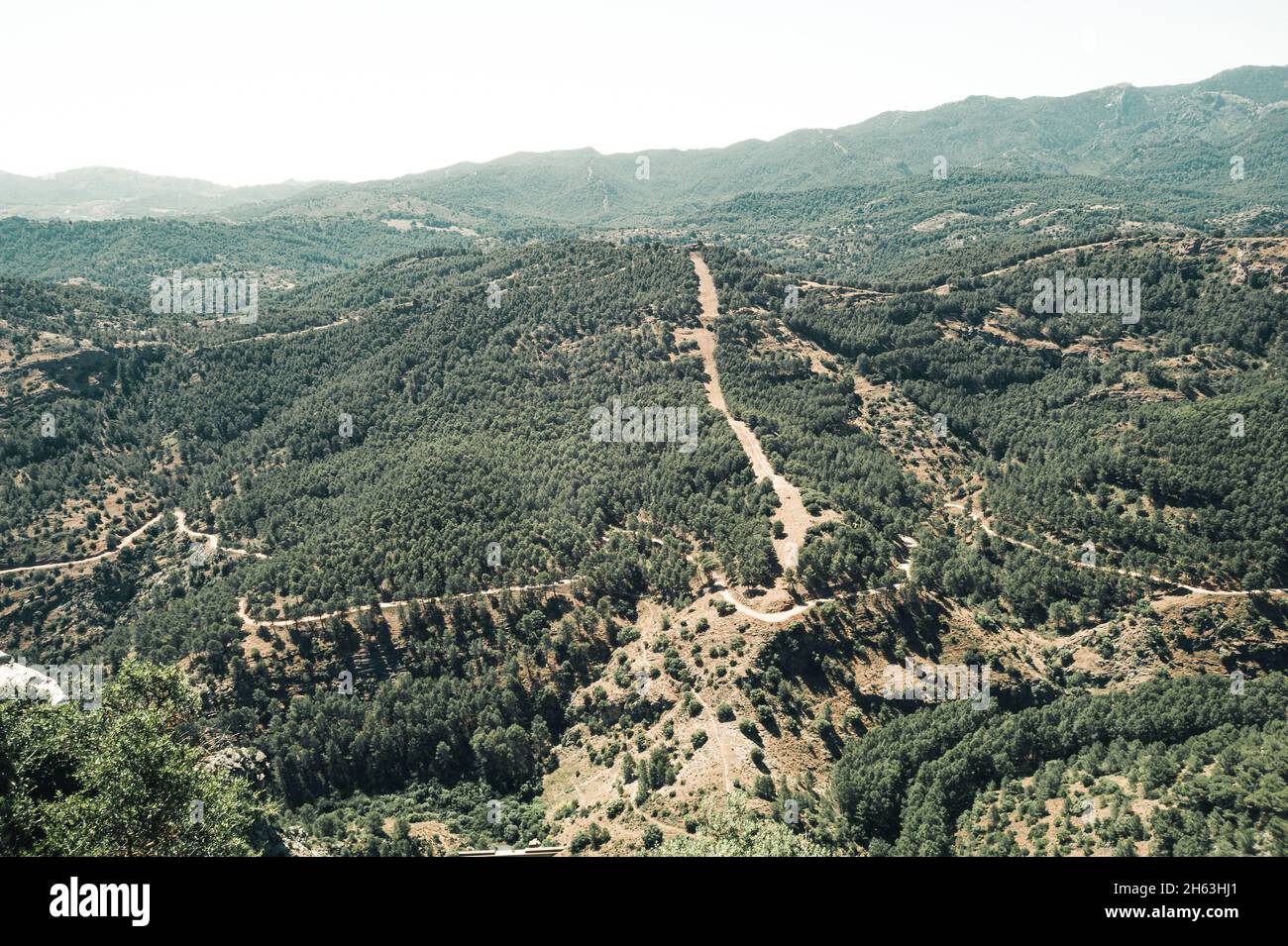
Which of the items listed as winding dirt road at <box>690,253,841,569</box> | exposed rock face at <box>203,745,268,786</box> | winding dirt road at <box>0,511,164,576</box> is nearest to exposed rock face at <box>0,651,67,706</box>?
exposed rock face at <box>203,745,268,786</box>

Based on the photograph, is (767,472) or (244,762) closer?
(244,762)

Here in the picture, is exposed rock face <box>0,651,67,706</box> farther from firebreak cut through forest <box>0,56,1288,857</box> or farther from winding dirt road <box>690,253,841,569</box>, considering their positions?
winding dirt road <box>690,253,841,569</box>

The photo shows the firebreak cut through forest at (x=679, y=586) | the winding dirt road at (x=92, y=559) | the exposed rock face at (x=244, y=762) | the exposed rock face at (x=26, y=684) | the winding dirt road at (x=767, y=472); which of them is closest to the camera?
the exposed rock face at (x=26, y=684)

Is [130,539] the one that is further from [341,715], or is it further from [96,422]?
[341,715]

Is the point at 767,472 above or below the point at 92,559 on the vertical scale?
above

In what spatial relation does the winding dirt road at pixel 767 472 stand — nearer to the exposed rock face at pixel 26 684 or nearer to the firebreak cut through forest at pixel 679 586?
the firebreak cut through forest at pixel 679 586

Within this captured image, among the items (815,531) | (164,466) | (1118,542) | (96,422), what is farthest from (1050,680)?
(96,422)

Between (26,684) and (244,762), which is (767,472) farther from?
(26,684)

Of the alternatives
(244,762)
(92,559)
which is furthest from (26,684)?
(92,559)

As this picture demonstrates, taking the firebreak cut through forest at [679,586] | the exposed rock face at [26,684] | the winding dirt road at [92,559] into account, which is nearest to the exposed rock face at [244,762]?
the firebreak cut through forest at [679,586]
